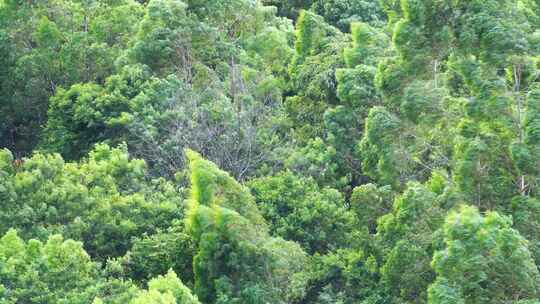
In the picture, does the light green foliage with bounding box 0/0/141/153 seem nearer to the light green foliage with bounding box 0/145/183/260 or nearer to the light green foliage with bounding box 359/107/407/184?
the light green foliage with bounding box 0/145/183/260

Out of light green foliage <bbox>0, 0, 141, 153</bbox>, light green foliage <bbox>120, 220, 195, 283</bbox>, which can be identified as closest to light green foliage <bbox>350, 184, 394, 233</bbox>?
light green foliage <bbox>120, 220, 195, 283</bbox>

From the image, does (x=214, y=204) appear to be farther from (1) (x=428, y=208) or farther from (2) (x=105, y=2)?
(2) (x=105, y=2)

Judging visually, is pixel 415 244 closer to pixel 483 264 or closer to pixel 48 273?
pixel 483 264

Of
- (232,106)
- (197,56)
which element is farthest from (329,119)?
(197,56)

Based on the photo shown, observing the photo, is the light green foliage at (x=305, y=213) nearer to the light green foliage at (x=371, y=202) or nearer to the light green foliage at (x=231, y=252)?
the light green foliage at (x=371, y=202)

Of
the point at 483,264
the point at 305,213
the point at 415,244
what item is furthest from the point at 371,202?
the point at 483,264

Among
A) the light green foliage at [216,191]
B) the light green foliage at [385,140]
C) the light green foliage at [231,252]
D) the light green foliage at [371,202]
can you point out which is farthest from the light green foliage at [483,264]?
the light green foliage at [371,202]

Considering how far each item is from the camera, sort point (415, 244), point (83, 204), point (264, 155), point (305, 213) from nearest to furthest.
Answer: point (415, 244), point (83, 204), point (305, 213), point (264, 155)
